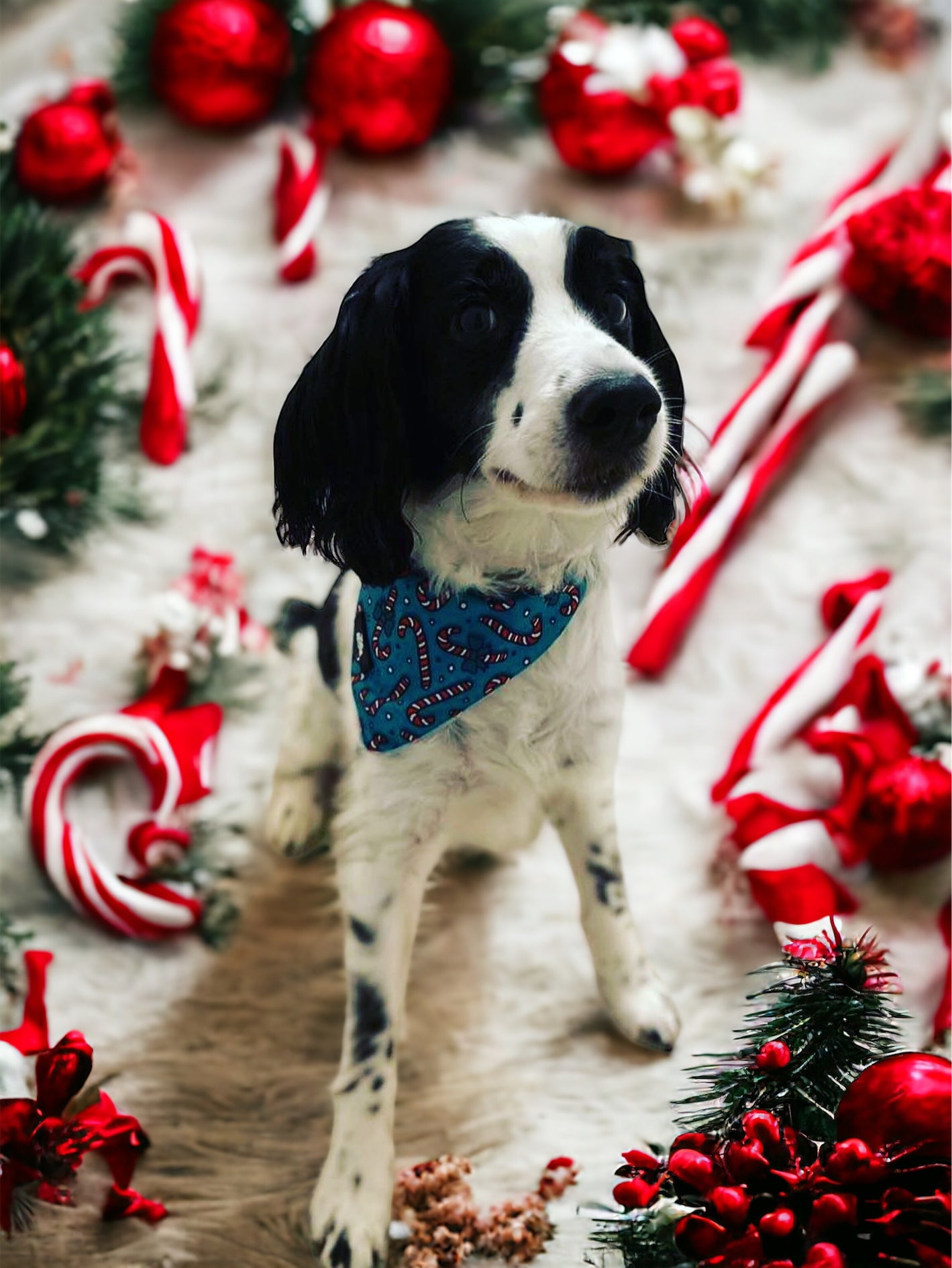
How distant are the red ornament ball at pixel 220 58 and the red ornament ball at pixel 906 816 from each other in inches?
57.3

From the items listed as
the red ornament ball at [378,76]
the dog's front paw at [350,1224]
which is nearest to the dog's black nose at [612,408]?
the dog's front paw at [350,1224]

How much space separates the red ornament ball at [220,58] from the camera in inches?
82.6

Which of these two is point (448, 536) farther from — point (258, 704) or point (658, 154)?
point (658, 154)

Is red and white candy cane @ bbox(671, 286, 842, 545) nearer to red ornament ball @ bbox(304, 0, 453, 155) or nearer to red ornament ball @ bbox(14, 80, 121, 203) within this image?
red ornament ball @ bbox(304, 0, 453, 155)

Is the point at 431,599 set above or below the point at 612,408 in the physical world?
below

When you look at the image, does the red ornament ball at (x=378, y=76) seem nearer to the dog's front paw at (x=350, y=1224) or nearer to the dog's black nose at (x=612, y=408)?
the dog's black nose at (x=612, y=408)

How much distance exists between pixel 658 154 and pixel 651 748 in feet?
3.62

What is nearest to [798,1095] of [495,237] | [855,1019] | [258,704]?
[855,1019]

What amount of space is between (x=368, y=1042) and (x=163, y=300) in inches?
46.1

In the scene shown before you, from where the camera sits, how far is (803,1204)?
92 centimetres

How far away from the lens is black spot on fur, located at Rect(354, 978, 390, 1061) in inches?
48.5

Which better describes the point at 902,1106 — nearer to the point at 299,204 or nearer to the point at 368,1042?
the point at 368,1042

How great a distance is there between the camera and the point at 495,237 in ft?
3.39

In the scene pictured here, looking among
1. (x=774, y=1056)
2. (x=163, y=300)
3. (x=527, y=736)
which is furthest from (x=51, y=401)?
(x=774, y=1056)
